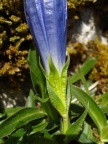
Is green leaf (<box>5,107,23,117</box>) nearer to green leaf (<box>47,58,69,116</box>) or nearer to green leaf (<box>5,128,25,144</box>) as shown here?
green leaf (<box>5,128,25,144</box>)

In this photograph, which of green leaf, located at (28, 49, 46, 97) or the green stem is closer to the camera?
the green stem

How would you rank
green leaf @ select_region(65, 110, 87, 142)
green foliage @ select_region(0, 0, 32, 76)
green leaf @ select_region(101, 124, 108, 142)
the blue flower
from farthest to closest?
green foliage @ select_region(0, 0, 32, 76) < green leaf @ select_region(101, 124, 108, 142) < green leaf @ select_region(65, 110, 87, 142) < the blue flower

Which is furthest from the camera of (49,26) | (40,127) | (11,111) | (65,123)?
(11,111)

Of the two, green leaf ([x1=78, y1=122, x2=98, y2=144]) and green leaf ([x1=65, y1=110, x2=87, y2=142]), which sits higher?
green leaf ([x1=65, y1=110, x2=87, y2=142])

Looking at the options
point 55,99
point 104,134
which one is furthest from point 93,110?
point 55,99

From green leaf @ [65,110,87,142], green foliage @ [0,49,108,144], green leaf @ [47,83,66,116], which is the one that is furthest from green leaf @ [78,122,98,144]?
green leaf @ [47,83,66,116]

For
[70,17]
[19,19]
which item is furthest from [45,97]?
[70,17]

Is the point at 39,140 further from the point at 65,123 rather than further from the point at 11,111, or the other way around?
the point at 11,111

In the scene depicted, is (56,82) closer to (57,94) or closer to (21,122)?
(57,94)
